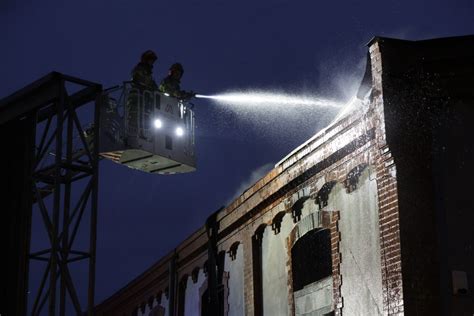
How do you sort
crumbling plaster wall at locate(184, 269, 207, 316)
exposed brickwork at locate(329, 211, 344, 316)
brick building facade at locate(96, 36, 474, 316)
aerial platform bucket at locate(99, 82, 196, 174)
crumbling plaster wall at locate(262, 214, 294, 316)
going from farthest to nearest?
crumbling plaster wall at locate(184, 269, 207, 316) < aerial platform bucket at locate(99, 82, 196, 174) < crumbling plaster wall at locate(262, 214, 294, 316) < exposed brickwork at locate(329, 211, 344, 316) < brick building facade at locate(96, 36, 474, 316)

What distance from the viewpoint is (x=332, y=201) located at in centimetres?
1458

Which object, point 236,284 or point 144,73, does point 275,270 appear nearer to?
point 236,284

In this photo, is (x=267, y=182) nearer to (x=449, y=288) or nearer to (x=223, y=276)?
(x=223, y=276)

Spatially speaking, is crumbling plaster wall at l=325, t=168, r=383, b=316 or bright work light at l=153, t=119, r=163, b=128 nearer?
crumbling plaster wall at l=325, t=168, r=383, b=316

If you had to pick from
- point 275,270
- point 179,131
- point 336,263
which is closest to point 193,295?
point 179,131

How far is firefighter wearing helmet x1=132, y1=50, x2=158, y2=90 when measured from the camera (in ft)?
59.3

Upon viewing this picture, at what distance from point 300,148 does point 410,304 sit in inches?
188

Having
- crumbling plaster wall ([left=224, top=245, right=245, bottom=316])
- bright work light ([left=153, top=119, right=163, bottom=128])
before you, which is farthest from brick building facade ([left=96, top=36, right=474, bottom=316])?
bright work light ([left=153, top=119, right=163, bottom=128])

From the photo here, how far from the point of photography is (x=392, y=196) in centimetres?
1233

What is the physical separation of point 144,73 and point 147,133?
1.44 meters

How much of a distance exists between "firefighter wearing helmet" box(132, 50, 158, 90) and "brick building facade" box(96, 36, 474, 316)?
4.01 metres

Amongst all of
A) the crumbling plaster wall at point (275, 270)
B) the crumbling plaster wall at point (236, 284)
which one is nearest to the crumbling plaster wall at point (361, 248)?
the crumbling plaster wall at point (275, 270)

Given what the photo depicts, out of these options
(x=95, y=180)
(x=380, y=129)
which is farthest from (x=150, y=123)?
(x=380, y=129)

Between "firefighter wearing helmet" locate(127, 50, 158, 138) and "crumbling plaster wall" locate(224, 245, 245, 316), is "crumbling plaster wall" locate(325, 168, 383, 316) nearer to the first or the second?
"crumbling plaster wall" locate(224, 245, 245, 316)
